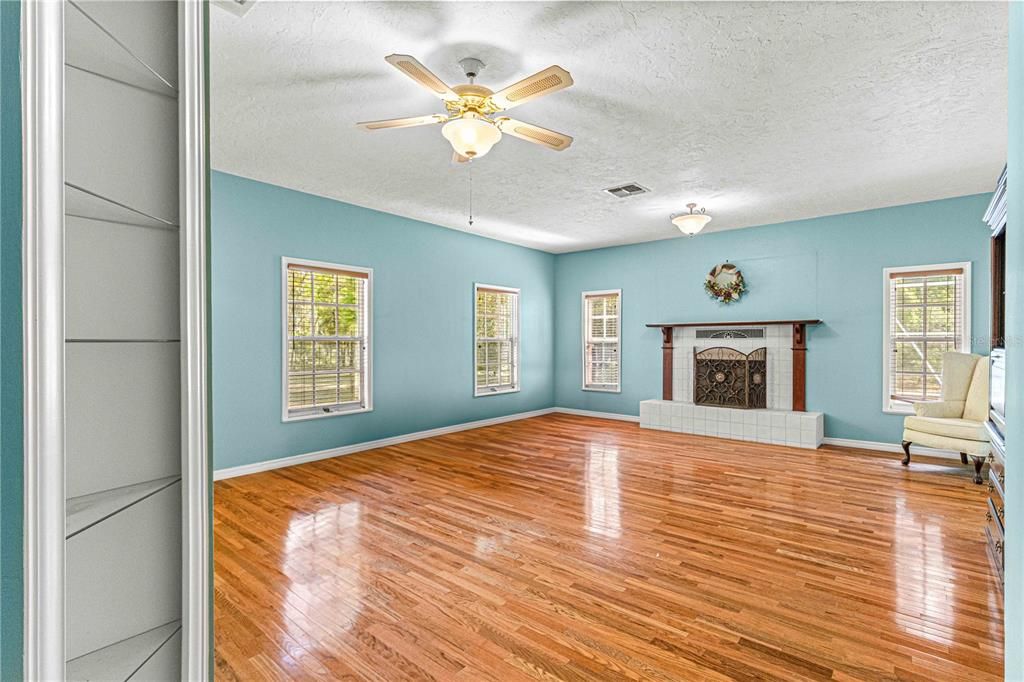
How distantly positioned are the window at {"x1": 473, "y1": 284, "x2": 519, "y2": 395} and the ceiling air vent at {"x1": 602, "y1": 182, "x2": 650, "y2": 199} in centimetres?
264

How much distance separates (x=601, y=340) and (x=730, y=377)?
2.13m

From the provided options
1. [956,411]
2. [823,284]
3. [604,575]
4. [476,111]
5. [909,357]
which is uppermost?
[476,111]

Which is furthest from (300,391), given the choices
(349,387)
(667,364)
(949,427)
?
(949,427)

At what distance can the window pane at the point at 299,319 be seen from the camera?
5047 millimetres

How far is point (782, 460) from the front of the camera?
5277 millimetres

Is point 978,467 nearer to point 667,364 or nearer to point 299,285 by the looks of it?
point 667,364

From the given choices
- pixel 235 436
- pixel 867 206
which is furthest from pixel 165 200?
pixel 867 206

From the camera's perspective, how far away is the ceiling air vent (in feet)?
16.1

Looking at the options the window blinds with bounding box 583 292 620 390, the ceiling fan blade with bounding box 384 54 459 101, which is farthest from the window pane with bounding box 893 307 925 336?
the ceiling fan blade with bounding box 384 54 459 101

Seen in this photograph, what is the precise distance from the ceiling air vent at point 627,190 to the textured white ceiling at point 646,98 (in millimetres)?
143

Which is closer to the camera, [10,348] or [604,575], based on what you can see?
[10,348]

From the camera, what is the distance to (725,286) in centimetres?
690

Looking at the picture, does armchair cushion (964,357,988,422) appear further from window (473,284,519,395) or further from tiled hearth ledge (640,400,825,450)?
window (473,284,519,395)

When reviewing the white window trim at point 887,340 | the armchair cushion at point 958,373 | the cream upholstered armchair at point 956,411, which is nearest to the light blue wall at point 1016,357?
the cream upholstered armchair at point 956,411
